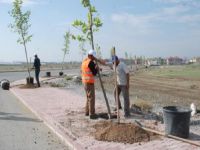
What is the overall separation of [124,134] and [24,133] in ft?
9.32

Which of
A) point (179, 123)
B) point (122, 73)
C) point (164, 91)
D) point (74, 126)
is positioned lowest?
point (164, 91)

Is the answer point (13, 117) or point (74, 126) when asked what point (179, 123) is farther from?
point (13, 117)

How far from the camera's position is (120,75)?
11.6 meters

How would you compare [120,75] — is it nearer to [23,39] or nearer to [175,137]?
[175,137]

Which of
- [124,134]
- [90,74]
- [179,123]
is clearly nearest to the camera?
[179,123]

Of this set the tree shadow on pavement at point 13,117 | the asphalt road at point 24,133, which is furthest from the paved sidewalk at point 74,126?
the tree shadow on pavement at point 13,117

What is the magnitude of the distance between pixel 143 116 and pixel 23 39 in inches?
775

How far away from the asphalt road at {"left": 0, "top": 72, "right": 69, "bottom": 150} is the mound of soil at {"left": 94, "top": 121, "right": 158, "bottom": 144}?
2.88 ft

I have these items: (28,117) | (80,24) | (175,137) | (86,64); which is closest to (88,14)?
(80,24)

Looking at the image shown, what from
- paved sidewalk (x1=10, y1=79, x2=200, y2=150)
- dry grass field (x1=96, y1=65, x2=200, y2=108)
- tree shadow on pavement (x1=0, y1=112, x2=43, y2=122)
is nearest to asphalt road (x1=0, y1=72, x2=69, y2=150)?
tree shadow on pavement (x1=0, y1=112, x2=43, y2=122)

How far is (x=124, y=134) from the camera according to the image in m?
8.60

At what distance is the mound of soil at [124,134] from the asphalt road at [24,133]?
2.88ft

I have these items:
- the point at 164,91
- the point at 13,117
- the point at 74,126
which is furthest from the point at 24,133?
the point at 164,91

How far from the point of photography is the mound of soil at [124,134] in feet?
27.6
